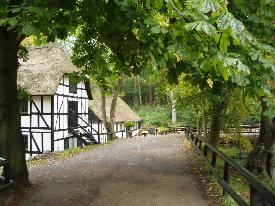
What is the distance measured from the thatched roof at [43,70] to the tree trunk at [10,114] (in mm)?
18014

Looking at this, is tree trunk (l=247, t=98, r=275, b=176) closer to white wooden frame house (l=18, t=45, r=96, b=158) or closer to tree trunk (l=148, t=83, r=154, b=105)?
white wooden frame house (l=18, t=45, r=96, b=158)

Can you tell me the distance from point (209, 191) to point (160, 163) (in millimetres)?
5745

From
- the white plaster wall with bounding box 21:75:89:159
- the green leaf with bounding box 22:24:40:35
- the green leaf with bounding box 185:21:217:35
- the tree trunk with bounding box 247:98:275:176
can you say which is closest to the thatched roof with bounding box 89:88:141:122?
the white plaster wall with bounding box 21:75:89:159

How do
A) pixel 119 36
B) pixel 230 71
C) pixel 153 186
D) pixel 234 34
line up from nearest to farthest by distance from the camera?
1. pixel 234 34
2. pixel 230 71
3. pixel 119 36
4. pixel 153 186

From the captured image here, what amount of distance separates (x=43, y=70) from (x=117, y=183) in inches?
831

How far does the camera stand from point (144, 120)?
6159cm

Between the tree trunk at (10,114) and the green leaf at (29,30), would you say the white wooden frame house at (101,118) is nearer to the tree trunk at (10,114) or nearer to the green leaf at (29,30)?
the tree trunk at (10,114)

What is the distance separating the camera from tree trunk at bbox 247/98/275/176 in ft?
55.2

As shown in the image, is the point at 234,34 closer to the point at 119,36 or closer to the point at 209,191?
the point at 119,36

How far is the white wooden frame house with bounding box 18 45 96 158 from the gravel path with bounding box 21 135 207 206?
1294 cm

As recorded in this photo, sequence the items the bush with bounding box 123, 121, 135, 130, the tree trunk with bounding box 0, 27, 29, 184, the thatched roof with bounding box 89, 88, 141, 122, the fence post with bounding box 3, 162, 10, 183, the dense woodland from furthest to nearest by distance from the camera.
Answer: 1. the bush with bounding box 123, 121, 135, 130
2. the thatched roof with bounding box 89, 88, 141, 122
3. the tree trunk with bounding box 0, 27, 29, 184
4. the fence post with bounding box 3, 162, 10, 183
5. the dense woodland

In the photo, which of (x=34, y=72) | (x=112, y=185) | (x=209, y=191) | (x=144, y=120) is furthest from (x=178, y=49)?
(x=144, y=120)

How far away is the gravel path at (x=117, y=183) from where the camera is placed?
30.3 feet

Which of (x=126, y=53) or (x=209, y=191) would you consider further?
(x=209, y=191)
